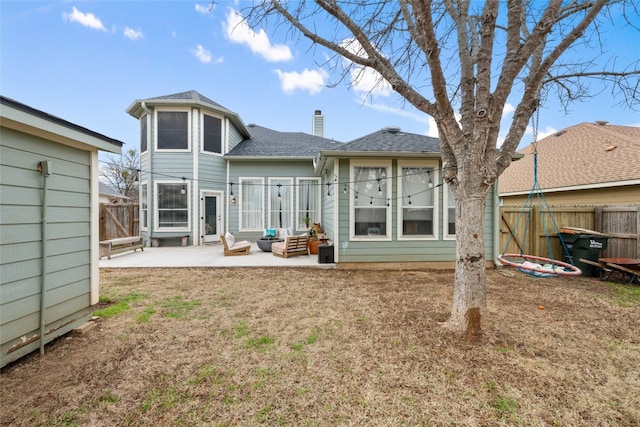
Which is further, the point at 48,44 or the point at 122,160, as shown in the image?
the point at 122,160

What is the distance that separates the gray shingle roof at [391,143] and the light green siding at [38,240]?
14.8 feet

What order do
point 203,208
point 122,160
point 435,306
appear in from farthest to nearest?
point 122,160, point 203,208, point 435,306

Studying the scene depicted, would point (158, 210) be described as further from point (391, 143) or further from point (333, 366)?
point (333, 366)

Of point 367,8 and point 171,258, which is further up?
point 367,8

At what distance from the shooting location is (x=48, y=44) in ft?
22.8

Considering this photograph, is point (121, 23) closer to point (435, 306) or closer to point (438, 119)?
point (438, 119)

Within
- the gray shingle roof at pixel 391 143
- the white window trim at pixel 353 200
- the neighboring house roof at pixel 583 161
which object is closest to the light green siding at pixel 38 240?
the gray shingle roof at pixel 391 143

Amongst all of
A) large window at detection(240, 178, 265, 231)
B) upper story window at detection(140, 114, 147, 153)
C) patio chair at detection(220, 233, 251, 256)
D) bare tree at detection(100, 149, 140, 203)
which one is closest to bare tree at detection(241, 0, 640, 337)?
patio chair at detection(220, 233, 251, 256)

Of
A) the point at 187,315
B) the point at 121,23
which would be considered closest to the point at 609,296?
the point at 187,315

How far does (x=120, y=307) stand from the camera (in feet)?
12.4

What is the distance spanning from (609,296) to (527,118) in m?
3.86

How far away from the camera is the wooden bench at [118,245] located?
705cm

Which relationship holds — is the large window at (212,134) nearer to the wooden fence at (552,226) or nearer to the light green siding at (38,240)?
the light green siding at (38,240)

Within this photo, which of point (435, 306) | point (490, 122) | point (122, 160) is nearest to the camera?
point (490, 122)
